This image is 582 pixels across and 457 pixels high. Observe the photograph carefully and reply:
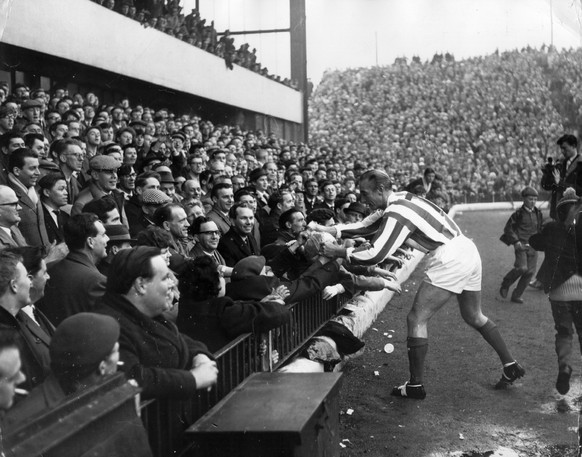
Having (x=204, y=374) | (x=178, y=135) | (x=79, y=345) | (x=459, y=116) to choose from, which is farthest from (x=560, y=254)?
(x=459, y=116)

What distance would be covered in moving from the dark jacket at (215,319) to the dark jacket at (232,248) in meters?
1.73

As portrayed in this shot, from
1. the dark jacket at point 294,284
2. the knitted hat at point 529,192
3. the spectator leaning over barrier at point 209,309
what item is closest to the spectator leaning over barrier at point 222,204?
the dark jacket at point 294,284

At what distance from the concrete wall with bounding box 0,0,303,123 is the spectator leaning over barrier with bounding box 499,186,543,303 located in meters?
5.63

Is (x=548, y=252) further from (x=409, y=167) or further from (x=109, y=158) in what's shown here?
(x=409, y=167)

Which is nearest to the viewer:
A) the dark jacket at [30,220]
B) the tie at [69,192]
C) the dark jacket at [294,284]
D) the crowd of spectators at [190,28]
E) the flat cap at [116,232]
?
the dark jacket at [294,284]

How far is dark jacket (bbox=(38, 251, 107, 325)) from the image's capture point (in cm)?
345

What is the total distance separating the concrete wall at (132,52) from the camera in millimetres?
7777

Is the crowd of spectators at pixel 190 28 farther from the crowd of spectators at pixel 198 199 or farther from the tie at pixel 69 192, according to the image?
the tie at pixel 69 192

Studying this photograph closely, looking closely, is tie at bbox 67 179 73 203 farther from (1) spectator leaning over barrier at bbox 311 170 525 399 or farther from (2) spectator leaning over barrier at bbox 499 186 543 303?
(2) spectator leaning over barrier at bbox 499 186 543 303

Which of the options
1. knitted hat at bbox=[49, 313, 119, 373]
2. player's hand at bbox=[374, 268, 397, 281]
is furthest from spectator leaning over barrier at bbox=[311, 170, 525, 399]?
knitted hat at bbox=[49, 313, 119, 373]

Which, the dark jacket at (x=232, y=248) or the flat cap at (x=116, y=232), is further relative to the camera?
the dark jacket at (x=232, y=248)

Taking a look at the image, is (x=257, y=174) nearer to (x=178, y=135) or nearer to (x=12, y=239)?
(x=178, y=135)

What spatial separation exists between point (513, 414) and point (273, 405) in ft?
8.21

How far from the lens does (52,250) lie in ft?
13.6
